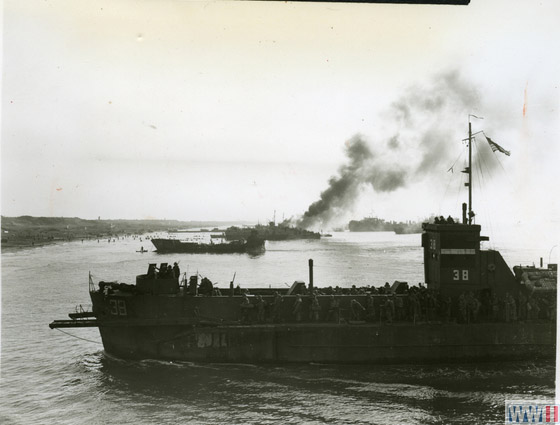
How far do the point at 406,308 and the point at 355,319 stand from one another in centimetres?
217

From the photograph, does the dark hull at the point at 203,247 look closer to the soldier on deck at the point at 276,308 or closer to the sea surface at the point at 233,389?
the sea surface at the point at 233,389

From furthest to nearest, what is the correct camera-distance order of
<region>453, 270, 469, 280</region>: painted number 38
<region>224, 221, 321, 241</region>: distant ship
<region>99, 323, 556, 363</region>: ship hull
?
<region>224, 221, 321, 241</region>: distant ship
<region>453, 270, 469, 280</region>: painted number 38
<region>99, 323, 556, 363</region>: ship hull

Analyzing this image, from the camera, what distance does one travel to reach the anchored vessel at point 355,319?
18297mm

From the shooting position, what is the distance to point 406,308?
19.1m

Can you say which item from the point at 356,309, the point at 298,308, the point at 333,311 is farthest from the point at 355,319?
the point at 298,308

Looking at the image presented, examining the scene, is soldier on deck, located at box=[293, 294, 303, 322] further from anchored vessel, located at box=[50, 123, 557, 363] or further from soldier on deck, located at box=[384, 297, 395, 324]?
soldier on deck, located at box=[384, 297, 395, 324]

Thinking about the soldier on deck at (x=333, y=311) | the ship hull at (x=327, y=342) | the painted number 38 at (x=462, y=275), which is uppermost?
the painted number 38 at (x=462, y=275)

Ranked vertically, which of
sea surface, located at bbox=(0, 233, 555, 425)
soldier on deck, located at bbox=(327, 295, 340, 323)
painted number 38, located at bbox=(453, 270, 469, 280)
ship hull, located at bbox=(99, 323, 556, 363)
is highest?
painted number 38, located at bbox=(453, 270, 469, 280)

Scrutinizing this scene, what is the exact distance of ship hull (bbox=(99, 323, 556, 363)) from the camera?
1828 centimetres

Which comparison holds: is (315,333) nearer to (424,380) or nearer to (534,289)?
(424,380)

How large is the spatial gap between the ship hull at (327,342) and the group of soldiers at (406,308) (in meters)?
0.48

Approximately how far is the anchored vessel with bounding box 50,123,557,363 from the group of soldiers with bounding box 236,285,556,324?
0.14ft

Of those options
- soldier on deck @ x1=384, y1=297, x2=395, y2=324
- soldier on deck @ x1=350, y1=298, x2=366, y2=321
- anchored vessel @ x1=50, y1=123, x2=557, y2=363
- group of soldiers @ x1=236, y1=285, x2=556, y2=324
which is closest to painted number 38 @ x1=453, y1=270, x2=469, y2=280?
anchored vessel @ x1=50, y1=123, x2=557, y2=363

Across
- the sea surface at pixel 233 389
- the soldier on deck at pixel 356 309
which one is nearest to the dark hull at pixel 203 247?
the sea surface at pixel 233 389
